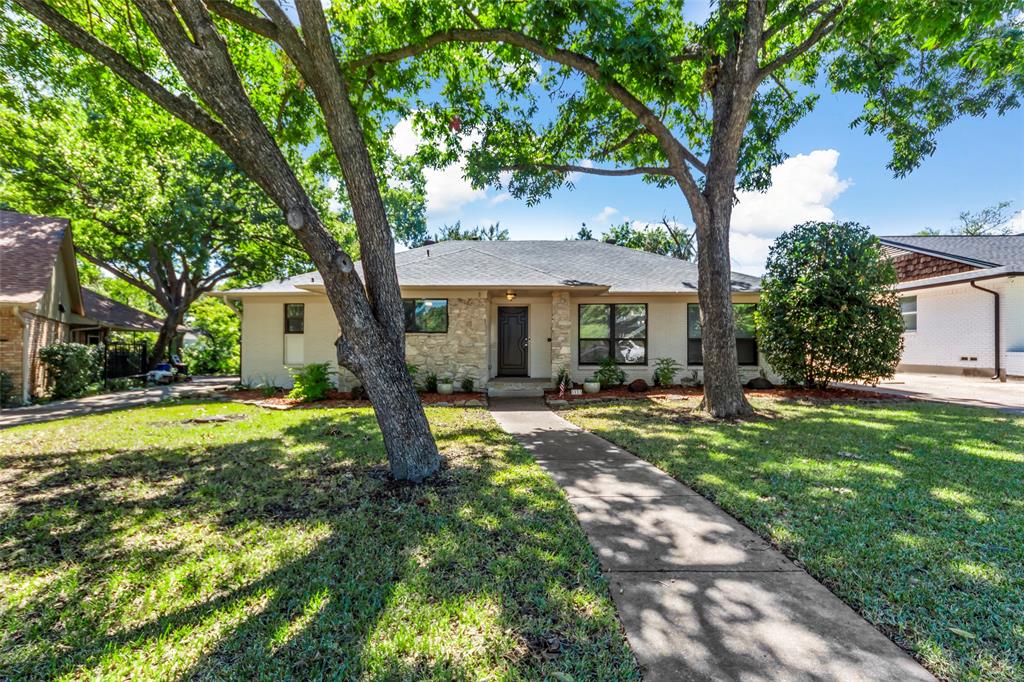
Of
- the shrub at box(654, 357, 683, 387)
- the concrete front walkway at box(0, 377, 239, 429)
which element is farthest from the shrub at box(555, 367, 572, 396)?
the concrete front walkway at box(0, 377, 239, 429)

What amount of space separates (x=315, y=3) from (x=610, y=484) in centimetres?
546

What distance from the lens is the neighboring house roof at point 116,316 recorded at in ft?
54.5

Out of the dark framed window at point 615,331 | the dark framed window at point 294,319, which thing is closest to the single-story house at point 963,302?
the dark framed window at point 615,331

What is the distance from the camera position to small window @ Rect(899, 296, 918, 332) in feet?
52.5

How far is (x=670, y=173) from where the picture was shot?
767cm

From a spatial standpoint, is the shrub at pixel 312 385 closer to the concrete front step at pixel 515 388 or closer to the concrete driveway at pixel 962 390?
the concrete front step at pixel 515 388

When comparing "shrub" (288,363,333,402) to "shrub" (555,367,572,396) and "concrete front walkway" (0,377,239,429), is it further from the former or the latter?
"shrub" (555,367,572,396)

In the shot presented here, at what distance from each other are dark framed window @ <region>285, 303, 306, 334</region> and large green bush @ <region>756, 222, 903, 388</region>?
11.6m

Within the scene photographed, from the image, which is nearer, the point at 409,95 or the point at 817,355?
the point at 409,95

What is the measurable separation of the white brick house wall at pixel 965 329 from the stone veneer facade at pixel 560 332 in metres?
9.90

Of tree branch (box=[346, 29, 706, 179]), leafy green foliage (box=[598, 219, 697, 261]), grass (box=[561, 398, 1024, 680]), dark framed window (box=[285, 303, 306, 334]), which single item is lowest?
grass (box=[561, 398, 1024, 680])

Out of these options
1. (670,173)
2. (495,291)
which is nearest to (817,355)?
(670,173)

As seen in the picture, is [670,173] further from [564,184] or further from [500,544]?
[500,544]

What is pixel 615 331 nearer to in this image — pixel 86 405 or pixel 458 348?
A: pixel 458 348
